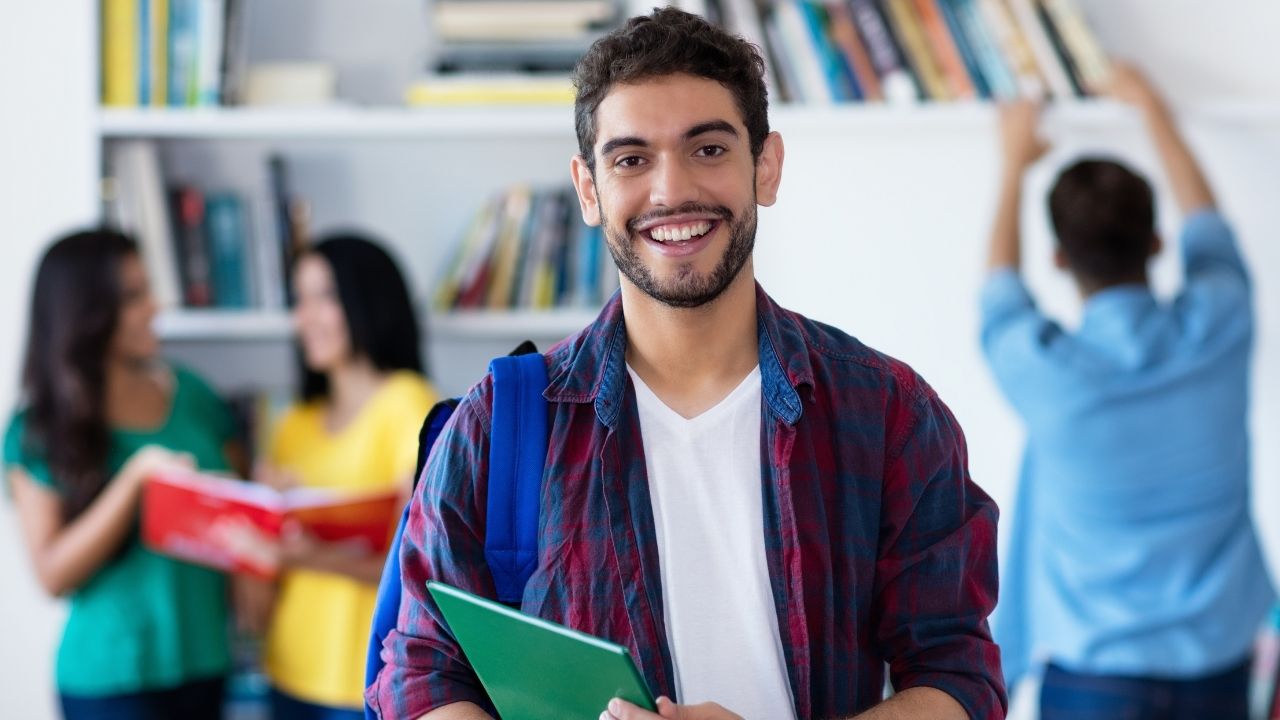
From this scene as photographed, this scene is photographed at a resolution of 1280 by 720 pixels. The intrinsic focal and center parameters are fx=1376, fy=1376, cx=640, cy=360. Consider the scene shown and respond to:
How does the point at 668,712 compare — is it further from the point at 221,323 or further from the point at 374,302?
the point at 221,323

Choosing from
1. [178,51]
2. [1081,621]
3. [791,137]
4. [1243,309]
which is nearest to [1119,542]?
Answer: [1081,621]

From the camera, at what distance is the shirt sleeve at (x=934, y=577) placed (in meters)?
1.28

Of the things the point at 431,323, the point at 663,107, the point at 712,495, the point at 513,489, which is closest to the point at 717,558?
the point at 712,495

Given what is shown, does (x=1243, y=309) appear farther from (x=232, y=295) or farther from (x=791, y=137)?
(x=232, y=295)

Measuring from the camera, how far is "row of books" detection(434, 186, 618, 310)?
2.96 meters

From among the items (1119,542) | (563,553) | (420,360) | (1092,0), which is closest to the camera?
(563,553)

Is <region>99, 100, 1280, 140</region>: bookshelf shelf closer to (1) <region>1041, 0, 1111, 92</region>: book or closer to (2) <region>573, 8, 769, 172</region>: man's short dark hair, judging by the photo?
(1) <region>1041, 0, 1111, 92</region>: book

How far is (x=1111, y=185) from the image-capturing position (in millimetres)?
2369

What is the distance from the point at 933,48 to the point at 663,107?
1.63 m

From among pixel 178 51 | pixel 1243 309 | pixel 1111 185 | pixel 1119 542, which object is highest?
pixel 178 51

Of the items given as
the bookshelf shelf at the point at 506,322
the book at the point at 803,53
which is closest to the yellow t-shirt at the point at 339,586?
the bookshelf shelf at the point at 506,322

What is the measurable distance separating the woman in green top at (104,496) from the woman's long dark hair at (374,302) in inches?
14.0

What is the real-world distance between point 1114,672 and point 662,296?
1.37m

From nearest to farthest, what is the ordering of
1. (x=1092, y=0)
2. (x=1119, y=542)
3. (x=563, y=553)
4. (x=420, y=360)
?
1. (x=563, y=553)
2. (x=1119, y=542)
3. (x=420, y=360)
4. (x=1092, y=0)
